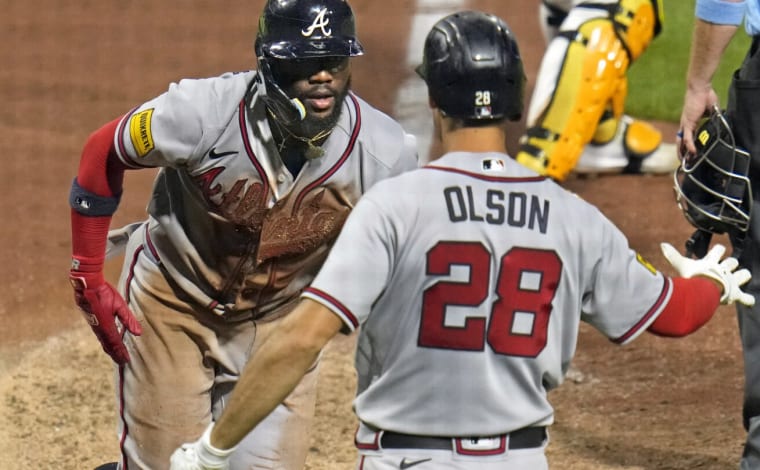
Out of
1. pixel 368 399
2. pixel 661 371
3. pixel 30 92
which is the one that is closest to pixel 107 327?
pixel 368 399

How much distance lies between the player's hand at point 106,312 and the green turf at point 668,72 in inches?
206

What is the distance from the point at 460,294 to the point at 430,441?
1.16 ft

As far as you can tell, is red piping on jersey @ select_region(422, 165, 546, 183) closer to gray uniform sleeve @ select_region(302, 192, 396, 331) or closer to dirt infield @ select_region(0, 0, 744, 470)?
gray uniform sleeve @ select_region(302, 192, 396, 331)

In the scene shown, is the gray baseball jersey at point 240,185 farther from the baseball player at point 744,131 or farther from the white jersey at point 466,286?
the baseball player at point 744,131

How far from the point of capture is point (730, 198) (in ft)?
15.2

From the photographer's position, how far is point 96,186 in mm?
4109

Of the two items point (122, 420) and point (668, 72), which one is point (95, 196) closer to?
point (122, 420)

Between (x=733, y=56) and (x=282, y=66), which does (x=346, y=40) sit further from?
(x=733, y=56)

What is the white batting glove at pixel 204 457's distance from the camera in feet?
10.3

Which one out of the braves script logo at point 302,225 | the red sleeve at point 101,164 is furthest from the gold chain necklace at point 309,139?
the red sleeve at point 101,164

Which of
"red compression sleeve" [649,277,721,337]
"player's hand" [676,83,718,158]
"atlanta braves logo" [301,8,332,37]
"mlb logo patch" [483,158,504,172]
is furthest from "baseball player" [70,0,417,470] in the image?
"player's hand" [676,83,718,158]

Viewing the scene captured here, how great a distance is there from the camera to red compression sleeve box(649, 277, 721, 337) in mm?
3285

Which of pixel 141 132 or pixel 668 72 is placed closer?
pixel 141 132

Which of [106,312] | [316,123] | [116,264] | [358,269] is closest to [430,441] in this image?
[358,269]
